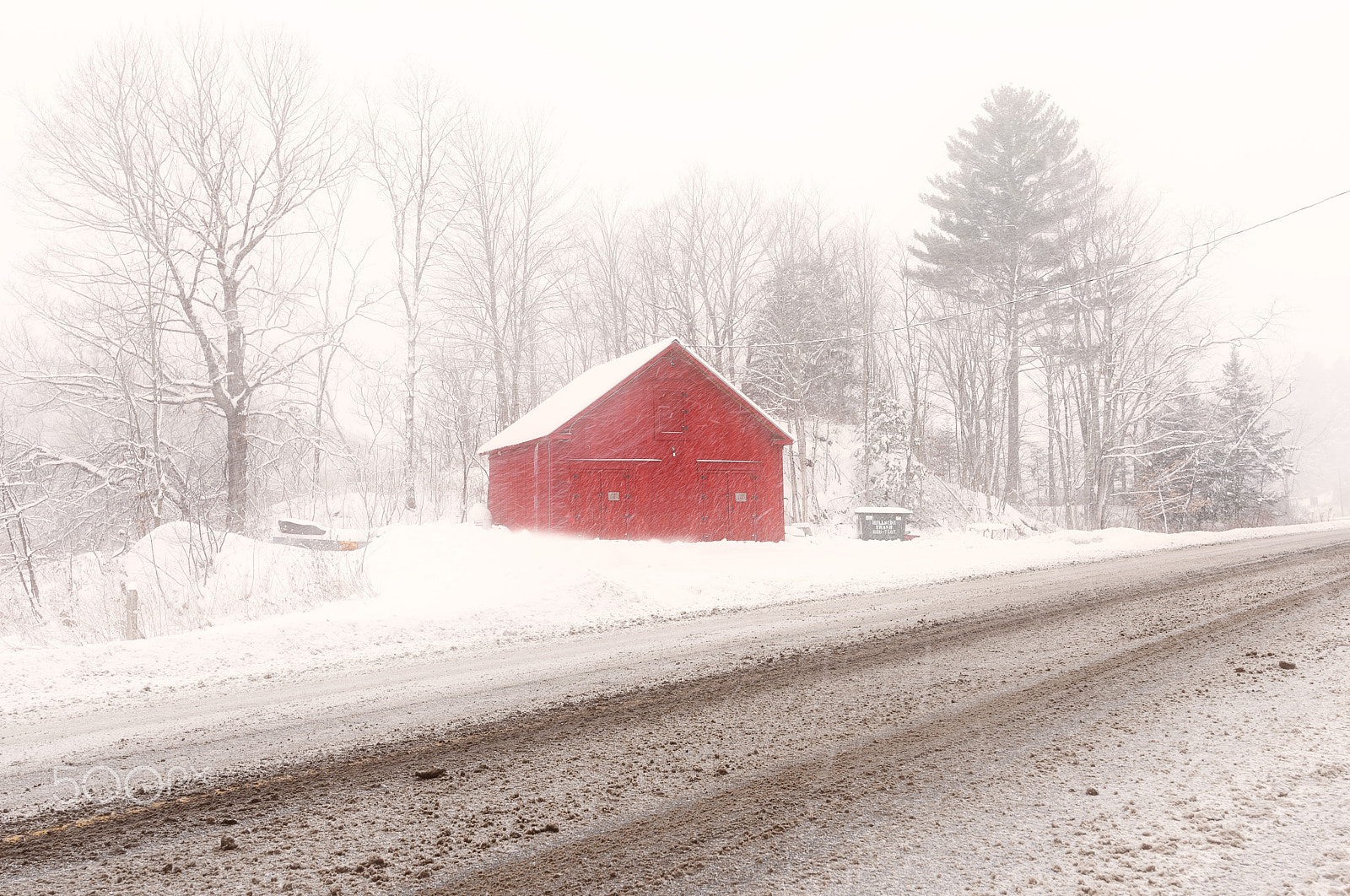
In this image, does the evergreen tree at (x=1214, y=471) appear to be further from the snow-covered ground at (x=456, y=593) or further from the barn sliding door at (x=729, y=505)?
the barn sliding door at (x=729, y=505)

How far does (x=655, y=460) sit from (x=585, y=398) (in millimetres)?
3048

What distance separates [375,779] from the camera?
147 inches

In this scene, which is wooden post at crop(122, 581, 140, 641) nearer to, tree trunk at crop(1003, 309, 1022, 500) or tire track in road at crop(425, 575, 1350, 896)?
tire track in road at crop(425, 575, 1350, 896)

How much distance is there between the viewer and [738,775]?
362cm

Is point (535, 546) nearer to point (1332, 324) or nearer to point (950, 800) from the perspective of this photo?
point (950, 800)

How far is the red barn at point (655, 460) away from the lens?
22.3m

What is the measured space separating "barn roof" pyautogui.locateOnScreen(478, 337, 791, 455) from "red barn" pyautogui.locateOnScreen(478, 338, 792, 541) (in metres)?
0.07

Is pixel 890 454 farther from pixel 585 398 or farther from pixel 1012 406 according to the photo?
pixel 585 398

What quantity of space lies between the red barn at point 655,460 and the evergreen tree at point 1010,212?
1557 cm

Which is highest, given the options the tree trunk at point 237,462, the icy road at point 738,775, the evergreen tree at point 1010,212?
the evergreen tree at point 1010,212

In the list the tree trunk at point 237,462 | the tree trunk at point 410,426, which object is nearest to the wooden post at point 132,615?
the tree trunk at point 237,462

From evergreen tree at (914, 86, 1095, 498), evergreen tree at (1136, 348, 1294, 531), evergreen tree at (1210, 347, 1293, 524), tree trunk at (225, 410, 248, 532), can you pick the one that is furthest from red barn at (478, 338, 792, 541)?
evergreen tree at (1210, 347, 1293, 524)

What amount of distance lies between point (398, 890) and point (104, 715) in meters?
4.38

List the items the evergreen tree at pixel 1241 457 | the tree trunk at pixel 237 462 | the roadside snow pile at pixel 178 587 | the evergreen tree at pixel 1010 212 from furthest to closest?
the evergreen tree at pixel 1010 212, the evergreen tree at pixel 1241 457, the tree trunk at pixel 237 462, the roadside snow pile at pixel 178 587
